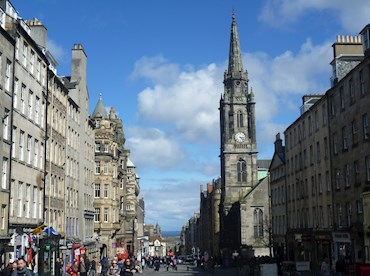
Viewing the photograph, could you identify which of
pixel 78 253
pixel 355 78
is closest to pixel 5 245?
pixel 78 253

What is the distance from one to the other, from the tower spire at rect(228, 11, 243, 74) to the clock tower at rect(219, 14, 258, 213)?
206mm

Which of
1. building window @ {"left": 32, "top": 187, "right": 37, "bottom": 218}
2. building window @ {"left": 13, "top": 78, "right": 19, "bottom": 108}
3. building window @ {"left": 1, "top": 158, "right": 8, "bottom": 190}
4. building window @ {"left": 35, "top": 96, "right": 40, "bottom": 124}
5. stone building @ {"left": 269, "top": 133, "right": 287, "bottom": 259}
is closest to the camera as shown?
building window @ {"left": 1, "top": 158, "right": 8, "bottom": 190}

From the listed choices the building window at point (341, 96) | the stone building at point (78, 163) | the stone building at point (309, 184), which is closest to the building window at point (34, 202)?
the stone building at point (78, 163)

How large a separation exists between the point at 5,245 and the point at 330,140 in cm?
2473

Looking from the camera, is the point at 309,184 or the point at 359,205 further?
the point at 309,184

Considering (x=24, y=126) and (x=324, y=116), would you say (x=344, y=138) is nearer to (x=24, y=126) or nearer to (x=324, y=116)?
(x=324, y=116)

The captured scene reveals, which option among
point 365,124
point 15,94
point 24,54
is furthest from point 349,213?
point 24,54

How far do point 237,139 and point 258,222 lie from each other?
18266mm

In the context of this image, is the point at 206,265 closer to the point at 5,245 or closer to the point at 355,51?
the point at 355,51

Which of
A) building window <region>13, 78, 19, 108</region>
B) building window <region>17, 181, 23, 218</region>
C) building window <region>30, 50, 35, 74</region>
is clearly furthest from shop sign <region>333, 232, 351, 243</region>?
building window <region>30, 50, 35, 74</region>

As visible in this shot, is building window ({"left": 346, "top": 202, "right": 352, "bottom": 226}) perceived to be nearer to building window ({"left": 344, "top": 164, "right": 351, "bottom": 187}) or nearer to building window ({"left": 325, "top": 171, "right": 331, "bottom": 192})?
building window ({"left": 344, "top": 164, "right": 351, "bottom": 187})

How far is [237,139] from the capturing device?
10375 cm

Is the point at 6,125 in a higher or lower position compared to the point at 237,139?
lower

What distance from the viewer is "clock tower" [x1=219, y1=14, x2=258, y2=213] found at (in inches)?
4040
